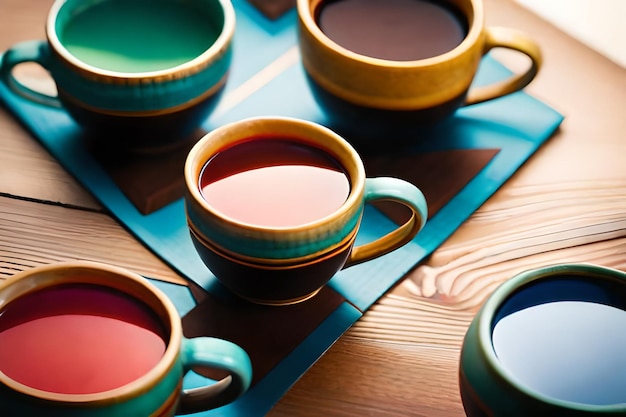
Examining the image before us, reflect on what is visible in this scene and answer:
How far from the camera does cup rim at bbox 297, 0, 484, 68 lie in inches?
24.1

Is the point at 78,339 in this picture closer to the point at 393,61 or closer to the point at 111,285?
the point at 111,285

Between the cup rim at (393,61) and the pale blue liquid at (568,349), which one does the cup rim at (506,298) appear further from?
the cup rim at (393,61)

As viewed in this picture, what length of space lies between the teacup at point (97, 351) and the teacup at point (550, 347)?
0.44ft

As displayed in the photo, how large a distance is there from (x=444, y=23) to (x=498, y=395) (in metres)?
0.34

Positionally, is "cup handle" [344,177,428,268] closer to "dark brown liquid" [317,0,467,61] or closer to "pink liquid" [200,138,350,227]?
"pink liquid" [200,138,350,227]

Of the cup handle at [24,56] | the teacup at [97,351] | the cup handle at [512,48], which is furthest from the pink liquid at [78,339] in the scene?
the cup handle at [512,48]

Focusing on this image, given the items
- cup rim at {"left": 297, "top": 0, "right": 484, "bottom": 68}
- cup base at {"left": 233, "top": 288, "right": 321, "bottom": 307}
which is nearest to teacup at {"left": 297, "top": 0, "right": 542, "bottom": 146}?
cup rim at {"left": 297, "top": 0, "right": 484, "bottom": 68}

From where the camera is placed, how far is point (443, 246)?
2.09 ft

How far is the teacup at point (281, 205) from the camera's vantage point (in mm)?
520

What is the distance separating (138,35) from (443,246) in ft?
0.96

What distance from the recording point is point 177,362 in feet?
1.52

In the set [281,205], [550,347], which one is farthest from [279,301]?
[550,347]

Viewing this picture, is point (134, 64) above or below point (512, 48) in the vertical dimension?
below

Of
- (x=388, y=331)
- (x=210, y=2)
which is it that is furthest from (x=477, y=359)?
(x=210, y=2)
